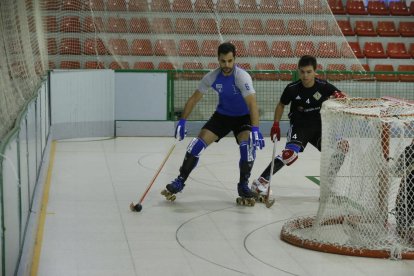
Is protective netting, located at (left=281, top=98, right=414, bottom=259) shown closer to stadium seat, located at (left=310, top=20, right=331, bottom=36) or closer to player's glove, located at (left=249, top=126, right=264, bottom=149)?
player's glove, located at (left=249, top=126, right=264, bottom=149)

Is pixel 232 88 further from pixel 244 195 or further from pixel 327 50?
pixel 327 50

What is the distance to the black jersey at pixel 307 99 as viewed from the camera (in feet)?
25.4

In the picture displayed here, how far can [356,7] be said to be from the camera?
18.8m

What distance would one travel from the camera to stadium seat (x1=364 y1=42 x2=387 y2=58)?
699 inches

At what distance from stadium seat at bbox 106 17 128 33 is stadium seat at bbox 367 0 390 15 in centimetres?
709

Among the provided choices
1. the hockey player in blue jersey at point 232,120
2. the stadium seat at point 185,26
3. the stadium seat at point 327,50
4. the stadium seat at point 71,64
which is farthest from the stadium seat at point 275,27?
the hockey player in blue jersey at point 232,120

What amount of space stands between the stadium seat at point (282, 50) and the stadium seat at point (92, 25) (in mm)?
2979

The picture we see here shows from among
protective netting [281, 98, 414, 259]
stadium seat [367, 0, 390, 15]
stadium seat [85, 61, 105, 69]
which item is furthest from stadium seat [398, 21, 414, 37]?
protective netting [281, 98, 414, 259]

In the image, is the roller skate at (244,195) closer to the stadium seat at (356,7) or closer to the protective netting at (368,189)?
the protective netting at (368,189)

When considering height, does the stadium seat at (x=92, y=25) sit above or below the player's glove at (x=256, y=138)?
above

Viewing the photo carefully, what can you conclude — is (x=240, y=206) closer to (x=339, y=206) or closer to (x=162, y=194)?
(x=162, y=194)

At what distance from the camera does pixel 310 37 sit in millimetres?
14211

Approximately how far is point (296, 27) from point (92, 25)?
362cm

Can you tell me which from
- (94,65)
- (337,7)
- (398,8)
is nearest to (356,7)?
(337,7)
